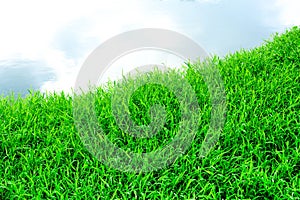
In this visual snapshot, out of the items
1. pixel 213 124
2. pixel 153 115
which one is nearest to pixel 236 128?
pixel 213 124

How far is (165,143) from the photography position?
3105 millimetres

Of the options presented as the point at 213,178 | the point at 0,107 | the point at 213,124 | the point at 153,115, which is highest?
the point at 0,107

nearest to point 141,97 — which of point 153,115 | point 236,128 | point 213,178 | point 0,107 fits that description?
point 153,115

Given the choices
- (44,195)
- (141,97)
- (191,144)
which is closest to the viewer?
(44,195)

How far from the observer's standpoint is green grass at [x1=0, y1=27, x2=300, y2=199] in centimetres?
275

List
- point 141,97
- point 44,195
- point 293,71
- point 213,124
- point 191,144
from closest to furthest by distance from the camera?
1. point 44,195
2. point 191,144
3. point 213,124
4. point 141,97
5. point 293,71

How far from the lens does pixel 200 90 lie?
12.3 ft

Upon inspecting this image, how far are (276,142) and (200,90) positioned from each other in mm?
911

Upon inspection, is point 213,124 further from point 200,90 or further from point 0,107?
point 0,107

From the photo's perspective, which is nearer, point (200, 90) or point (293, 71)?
point (200, 90)

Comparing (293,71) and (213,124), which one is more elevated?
(293,71)

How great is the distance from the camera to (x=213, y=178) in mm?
2797

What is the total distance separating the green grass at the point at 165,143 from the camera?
2.75m

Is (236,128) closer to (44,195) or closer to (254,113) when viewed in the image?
(254,113)
